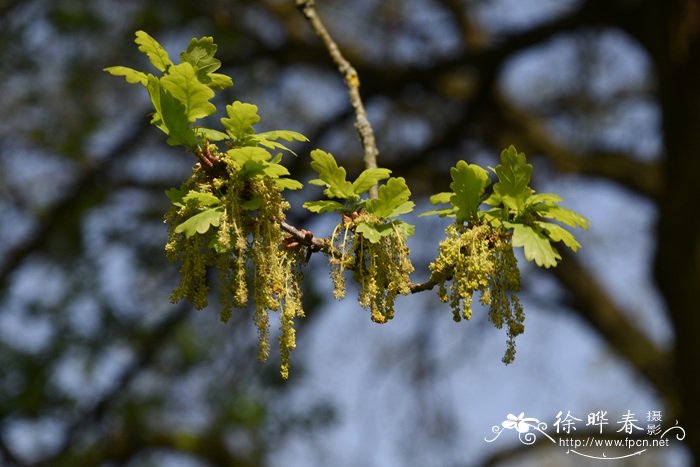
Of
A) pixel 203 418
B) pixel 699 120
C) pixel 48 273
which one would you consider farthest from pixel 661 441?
pixel 48 273

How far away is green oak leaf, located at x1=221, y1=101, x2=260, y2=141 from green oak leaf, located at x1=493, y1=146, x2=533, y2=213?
1.51 ft

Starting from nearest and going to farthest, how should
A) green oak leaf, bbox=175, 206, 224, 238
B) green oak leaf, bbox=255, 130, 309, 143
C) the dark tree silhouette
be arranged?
1. green oak leaf, bbox=175, 206, 224, 238
2. green oak leaf, bbox=255, 130, 309, 143
3. the dark tree silhouette

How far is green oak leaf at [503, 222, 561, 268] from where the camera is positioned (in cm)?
175

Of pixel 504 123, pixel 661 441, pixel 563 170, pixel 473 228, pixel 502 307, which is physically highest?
pixel 504 123

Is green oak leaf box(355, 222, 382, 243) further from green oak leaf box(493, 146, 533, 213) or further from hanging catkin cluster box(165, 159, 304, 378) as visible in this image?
green oak leaf box(493, 146, 533, 213)

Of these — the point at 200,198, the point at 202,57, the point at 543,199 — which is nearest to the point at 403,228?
the point at 543,199

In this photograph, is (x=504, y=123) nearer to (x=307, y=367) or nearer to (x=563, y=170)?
(x=563, y=170)

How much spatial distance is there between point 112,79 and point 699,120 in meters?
4.01

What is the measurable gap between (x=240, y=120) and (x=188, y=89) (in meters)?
0.11

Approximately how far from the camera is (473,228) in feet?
5.96

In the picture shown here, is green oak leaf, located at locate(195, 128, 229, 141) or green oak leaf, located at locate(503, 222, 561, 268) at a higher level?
green oak leaf, located at locate(195, 128, 229, 141)

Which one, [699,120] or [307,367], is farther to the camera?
[307,367]

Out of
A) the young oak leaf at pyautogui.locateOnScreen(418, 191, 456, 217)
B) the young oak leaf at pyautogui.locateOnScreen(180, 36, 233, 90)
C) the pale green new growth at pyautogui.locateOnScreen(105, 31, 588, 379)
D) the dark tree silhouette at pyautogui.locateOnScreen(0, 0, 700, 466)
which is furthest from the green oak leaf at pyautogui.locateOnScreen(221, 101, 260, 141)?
the dark tree silhouette at pyautogui.locateOnScreen(0, 0, 700, 466)

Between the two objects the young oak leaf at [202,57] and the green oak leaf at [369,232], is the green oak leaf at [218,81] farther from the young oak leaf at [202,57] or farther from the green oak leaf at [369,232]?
the green oak leaf at [369,232]
